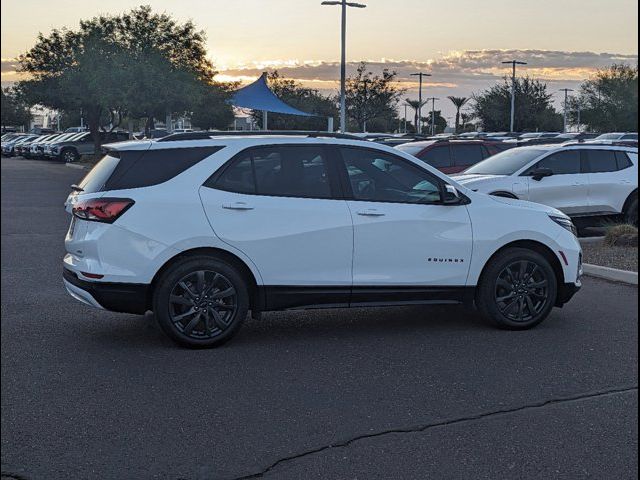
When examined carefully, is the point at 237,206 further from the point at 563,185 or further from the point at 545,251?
the point at 563,185

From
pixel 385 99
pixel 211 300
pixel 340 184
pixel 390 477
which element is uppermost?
pixel 385 99

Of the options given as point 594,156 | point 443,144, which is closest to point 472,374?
point 594,156

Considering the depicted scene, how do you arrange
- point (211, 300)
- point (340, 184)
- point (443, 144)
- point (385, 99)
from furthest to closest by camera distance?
1. point (385, 99)
2. point (443, 144)
3. point (340, 184)
4. point (211, 300)

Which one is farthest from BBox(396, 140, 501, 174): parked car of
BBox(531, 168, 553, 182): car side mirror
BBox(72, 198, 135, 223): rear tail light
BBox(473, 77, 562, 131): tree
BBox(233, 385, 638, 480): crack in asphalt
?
BBox(473, 77, 562, 131): tree

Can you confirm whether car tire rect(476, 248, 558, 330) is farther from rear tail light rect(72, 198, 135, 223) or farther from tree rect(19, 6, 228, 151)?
tree rect(19, 6, 228, 151)

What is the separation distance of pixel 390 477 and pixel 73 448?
1.62m

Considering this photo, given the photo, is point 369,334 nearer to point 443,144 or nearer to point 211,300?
point 211,300

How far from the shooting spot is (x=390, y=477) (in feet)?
13.8

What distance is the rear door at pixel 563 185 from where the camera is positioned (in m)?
14.2

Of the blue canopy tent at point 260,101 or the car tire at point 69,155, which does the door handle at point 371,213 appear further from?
the car tire at point 69,155

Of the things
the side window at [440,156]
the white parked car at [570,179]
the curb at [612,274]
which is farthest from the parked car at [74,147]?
the curb at [612,274]

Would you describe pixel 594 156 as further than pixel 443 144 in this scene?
No

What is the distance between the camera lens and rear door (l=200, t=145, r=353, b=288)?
676cm

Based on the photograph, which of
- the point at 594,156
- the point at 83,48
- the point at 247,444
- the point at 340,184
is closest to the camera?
the point at 247,444
